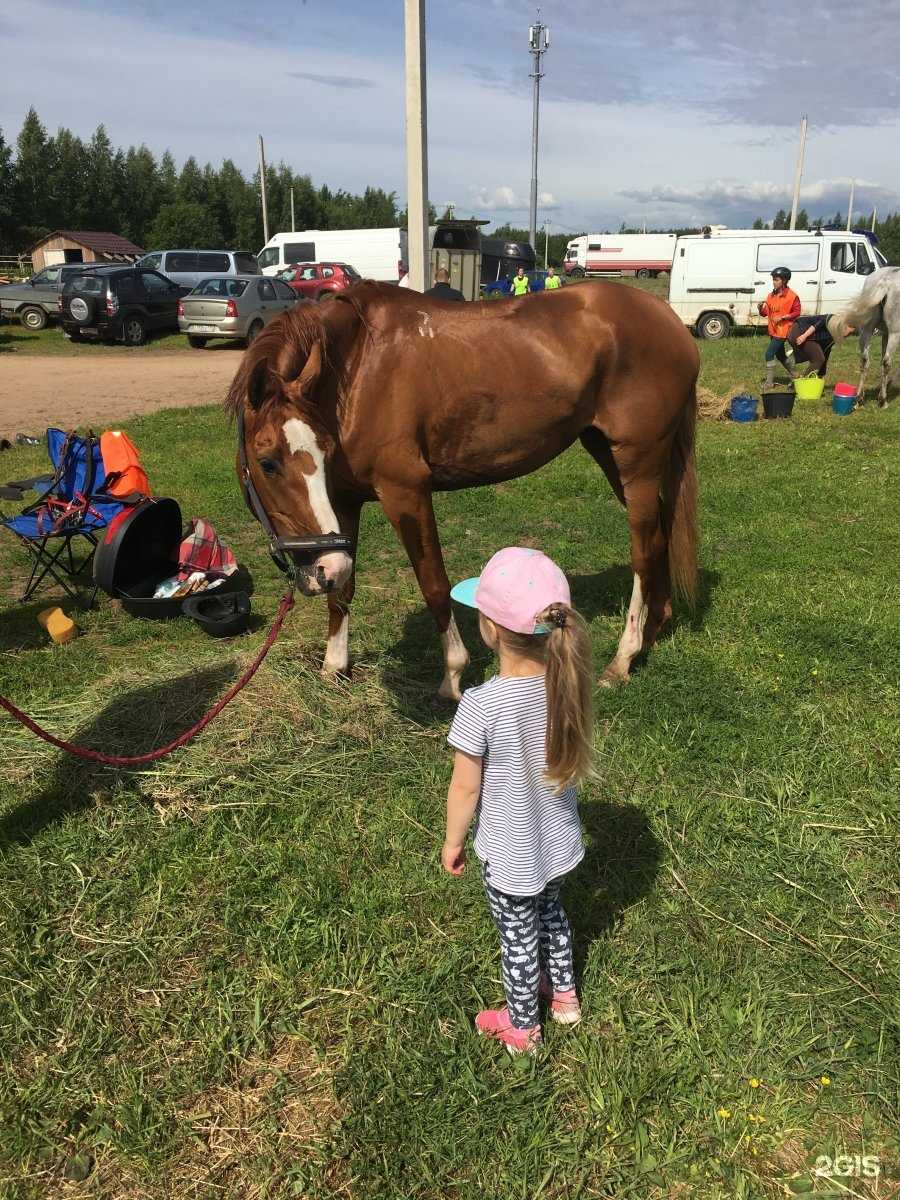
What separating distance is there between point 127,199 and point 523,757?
73303mm

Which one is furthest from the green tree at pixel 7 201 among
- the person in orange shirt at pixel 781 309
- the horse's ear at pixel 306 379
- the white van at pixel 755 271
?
the horse's ear at pixel 306 379

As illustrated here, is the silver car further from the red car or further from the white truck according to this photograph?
the white truck

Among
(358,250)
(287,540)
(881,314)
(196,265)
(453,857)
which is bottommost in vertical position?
(453,857)

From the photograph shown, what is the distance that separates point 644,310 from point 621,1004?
10.9 ft

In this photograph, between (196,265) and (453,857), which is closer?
(453,857)

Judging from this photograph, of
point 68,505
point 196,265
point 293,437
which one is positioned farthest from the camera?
point 196,265

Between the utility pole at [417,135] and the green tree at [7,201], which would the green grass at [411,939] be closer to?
the utility pole at [417,135]

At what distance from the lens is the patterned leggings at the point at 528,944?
2176mm

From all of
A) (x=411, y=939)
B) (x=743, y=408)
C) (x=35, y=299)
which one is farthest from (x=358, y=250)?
(x=411, y=939)

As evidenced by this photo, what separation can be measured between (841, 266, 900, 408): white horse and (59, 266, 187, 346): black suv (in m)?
15.9

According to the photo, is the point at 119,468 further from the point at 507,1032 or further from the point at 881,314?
the point at 881,314

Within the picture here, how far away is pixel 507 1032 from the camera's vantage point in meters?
2.29

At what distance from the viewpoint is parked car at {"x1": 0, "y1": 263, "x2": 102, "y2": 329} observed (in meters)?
21.9

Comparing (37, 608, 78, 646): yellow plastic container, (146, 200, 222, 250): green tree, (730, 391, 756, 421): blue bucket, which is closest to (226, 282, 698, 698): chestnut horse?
(37, 608, 78, 646): yellow plastic container
